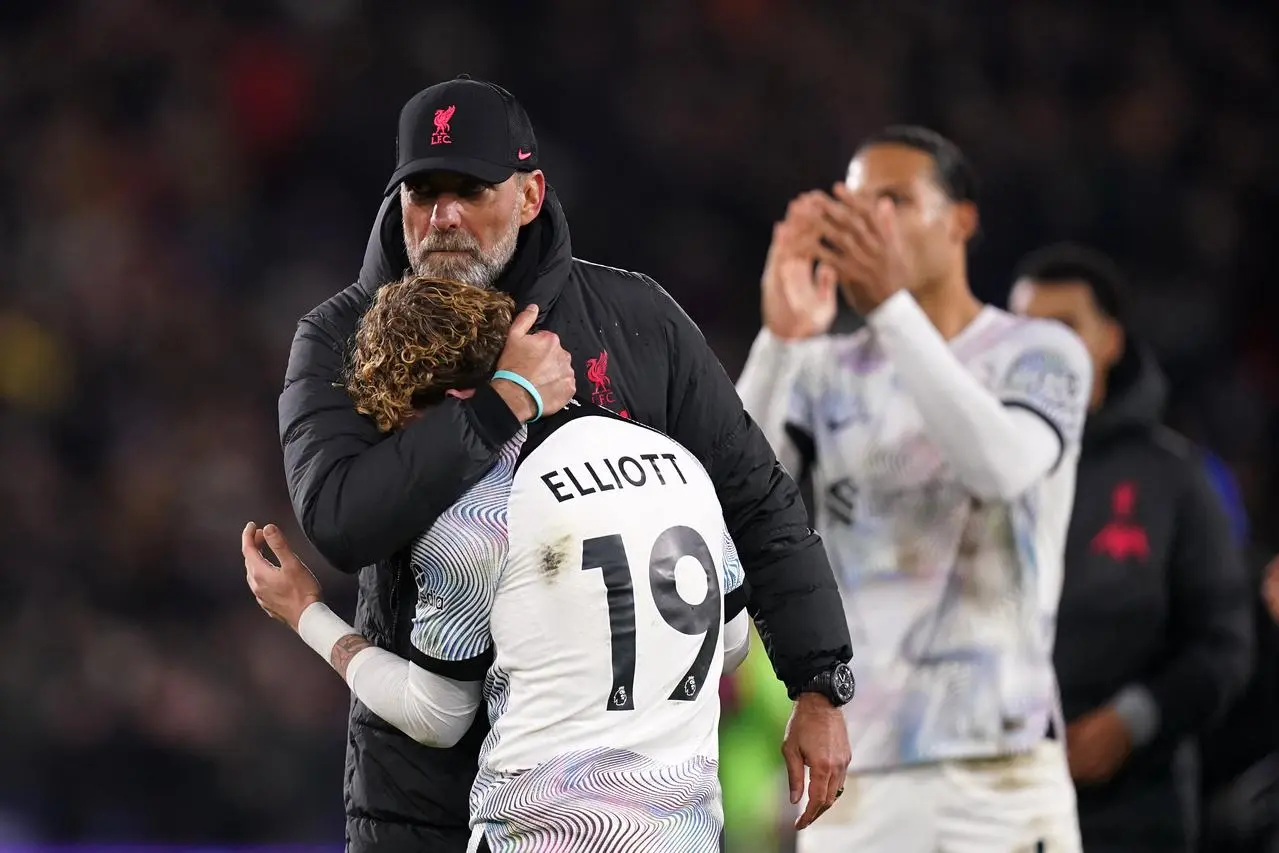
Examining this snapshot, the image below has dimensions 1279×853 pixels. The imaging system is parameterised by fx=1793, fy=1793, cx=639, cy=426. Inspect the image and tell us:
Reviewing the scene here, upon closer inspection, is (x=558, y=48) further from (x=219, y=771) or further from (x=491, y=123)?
(x=491, y=123)

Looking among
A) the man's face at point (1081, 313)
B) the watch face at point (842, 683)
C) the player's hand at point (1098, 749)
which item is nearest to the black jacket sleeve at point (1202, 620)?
the player's hand at point (1098, 749)

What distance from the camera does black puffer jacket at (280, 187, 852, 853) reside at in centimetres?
254

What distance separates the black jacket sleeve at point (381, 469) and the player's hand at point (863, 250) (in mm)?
1636

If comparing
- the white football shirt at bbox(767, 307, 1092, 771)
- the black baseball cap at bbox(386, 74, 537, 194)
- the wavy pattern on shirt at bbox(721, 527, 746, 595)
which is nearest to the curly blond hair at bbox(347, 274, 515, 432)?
the black baseball cap at bbox(386, 74, 537, 194)

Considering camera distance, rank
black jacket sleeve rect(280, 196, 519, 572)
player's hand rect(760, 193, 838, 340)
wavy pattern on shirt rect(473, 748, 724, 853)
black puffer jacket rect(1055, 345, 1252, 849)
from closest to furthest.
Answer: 1. wavy pattern on shirt rect(473, 748, 724, 853)
2. black jacket sleeve rect(280, 196, 519, 572)
3. player's hand rect(760, 193, 838, 340)
4. black puffer jacket rect(1055, 345, 1252, 849)

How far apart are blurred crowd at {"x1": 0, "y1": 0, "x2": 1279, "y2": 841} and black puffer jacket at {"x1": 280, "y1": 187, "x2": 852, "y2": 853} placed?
456 centimetres

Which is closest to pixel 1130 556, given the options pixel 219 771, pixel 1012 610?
pixel 1012 610

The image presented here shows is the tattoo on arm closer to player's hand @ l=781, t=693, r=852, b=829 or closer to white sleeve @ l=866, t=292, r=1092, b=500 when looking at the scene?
player's hand @ l=781, t=693, r=852, b=829

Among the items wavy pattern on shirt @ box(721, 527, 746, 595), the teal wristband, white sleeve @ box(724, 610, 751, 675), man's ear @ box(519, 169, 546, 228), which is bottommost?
white sleeve @ box(724, 610, 751, 675)

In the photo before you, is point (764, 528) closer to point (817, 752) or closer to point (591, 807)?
point (817, 752)

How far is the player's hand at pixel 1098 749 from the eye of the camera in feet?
16.8

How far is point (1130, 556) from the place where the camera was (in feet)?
17.7

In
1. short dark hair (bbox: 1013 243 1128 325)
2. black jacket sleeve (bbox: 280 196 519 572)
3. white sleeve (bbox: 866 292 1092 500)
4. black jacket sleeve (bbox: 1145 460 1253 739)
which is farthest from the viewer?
short dark hair (bbox: 1013 243 1128 325)

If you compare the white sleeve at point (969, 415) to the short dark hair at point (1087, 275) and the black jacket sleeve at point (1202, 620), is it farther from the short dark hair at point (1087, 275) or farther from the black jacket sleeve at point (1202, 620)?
the short dark hair at point (1087, 275)
